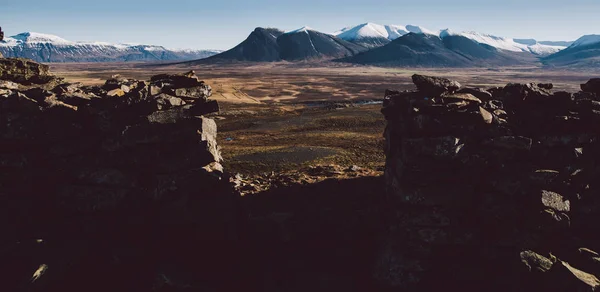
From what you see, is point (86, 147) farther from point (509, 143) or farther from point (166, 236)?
point (509, 143)

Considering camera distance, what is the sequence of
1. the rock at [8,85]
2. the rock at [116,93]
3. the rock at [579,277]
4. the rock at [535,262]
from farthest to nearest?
1. the rock at [8,85]
2. the rock at [116,93]
3. the rock at [535,262]
4. the rock at [579,277]

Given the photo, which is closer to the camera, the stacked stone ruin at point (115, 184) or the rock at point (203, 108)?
the stacked stone ruin at point (115, 184)

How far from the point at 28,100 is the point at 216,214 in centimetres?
1438

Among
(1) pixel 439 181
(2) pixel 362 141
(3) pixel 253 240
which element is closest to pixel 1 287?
(3) pixel 253 240

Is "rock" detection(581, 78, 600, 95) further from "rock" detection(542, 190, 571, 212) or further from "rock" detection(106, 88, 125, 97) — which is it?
"rock" detection(106, 88, 125, 97)

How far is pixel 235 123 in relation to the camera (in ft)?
278

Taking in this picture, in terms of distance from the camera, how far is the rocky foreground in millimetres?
23297

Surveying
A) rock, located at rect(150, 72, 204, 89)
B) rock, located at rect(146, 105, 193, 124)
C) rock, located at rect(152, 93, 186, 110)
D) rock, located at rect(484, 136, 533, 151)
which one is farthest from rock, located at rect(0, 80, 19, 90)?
rock, located at rect(484, 136, 533, 151)

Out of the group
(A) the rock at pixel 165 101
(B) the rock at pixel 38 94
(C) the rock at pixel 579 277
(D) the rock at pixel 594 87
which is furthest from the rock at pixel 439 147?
(B) the rock at pixel 38 94

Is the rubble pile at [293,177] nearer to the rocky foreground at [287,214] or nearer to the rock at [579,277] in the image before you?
the rocky foreground at [287,214]

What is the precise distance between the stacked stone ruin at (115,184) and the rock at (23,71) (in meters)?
2.76

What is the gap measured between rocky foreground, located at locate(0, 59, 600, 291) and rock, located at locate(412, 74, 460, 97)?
3.4 inches

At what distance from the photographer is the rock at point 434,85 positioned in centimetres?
2645

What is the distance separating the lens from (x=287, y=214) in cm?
3020
